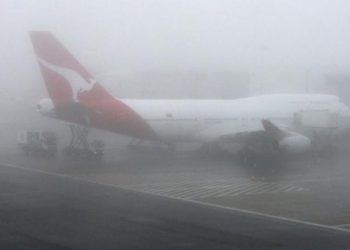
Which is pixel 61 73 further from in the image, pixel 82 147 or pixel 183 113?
pixel 183 113

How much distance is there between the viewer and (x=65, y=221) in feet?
57.5

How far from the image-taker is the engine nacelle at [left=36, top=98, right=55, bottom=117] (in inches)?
1446

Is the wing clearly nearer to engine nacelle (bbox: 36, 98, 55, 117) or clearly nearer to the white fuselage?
the white fuselage

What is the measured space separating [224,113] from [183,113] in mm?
2522

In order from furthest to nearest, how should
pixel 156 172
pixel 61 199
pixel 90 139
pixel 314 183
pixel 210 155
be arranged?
pixel 90 139 → pixel 210 155 → pixel 156 172 → pixel 314 183 → pixel 61 199

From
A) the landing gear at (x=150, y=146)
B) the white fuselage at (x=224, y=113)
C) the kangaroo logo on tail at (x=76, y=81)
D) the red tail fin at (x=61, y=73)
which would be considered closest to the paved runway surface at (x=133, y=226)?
the red tail fin at (x=61, y=73)

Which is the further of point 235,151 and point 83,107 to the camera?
point 235,151

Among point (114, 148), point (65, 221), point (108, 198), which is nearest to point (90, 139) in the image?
point (114, 148)

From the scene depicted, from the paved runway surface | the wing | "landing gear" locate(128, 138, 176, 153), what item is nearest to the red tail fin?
"landing gear" locate(128, 138, 176, 153)

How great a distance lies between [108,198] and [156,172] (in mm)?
9595

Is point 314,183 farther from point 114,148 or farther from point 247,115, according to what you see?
point 114,148

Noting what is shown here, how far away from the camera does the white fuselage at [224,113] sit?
1580 inches

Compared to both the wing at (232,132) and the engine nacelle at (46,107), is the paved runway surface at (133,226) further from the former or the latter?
the wing at (232,132)

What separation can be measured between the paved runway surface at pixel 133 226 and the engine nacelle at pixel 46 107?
13.1 meters
